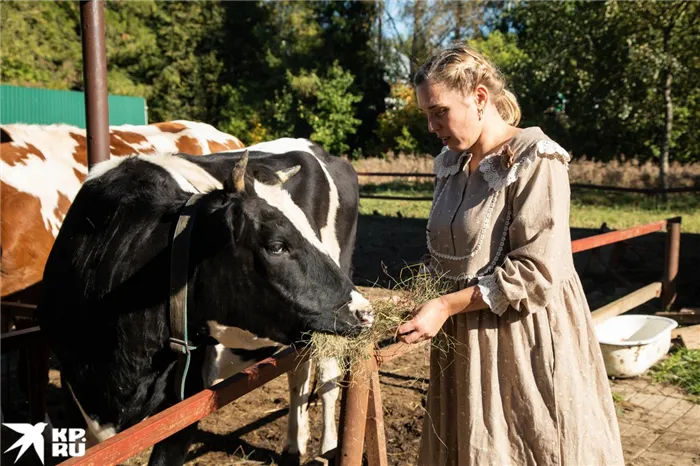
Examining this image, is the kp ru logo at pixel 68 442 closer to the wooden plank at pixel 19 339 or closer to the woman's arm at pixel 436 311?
the wooden plank at pixel 19 339

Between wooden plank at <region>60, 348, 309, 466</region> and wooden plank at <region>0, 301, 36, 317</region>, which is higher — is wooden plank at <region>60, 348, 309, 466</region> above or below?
above

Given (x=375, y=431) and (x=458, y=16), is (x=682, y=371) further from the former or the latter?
(x=458, y=16)

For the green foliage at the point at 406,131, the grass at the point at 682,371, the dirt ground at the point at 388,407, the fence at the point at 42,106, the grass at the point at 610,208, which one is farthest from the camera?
the green foliage at the point at 406,131

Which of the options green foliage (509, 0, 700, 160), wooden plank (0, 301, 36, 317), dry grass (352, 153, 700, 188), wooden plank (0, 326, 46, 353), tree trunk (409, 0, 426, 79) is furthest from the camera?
Result: tree trunk (409, 0, 426, 79)

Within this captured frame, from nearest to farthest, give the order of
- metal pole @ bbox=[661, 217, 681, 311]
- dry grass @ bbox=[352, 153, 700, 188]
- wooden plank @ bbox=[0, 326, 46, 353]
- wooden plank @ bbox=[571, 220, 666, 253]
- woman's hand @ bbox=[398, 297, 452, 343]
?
woman's hand @ bbox=[398, 297, 452, 343], wooden plank @ bbox=[0, 326, 46, 353], wooden plank @ bbox=[571, 220, 666, 253], metal pole @ bbox=[661, 217, 681, 311], dry grass @ bbox=[352, 153, 700, 188]

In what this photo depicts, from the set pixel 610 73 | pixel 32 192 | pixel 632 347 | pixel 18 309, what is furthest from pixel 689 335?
pixel 610 73

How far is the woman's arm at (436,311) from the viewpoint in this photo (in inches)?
77.0

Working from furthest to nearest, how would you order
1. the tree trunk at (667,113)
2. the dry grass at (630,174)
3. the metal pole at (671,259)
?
1. the dry grass at (630,174)
2. the tree trunk at (667,113)
3. the metal pole at (671,259)

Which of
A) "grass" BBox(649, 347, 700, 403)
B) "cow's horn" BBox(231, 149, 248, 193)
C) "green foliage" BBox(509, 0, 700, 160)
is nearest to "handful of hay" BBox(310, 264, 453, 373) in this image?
"cow's horn" BBox(231, 149, 248, 193)

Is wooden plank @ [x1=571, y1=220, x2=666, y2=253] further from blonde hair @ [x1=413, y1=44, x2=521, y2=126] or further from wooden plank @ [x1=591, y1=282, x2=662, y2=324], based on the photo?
blonde hair @ [x1=413, y1=44, x2=521, y2=126]

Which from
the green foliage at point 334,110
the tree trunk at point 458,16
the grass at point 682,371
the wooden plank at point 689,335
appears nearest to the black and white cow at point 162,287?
the grass at point 682,371

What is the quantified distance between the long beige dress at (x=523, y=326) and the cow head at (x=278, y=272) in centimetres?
48

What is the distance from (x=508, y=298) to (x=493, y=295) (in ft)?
0.16

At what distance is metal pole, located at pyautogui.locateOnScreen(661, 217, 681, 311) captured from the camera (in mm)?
6367
